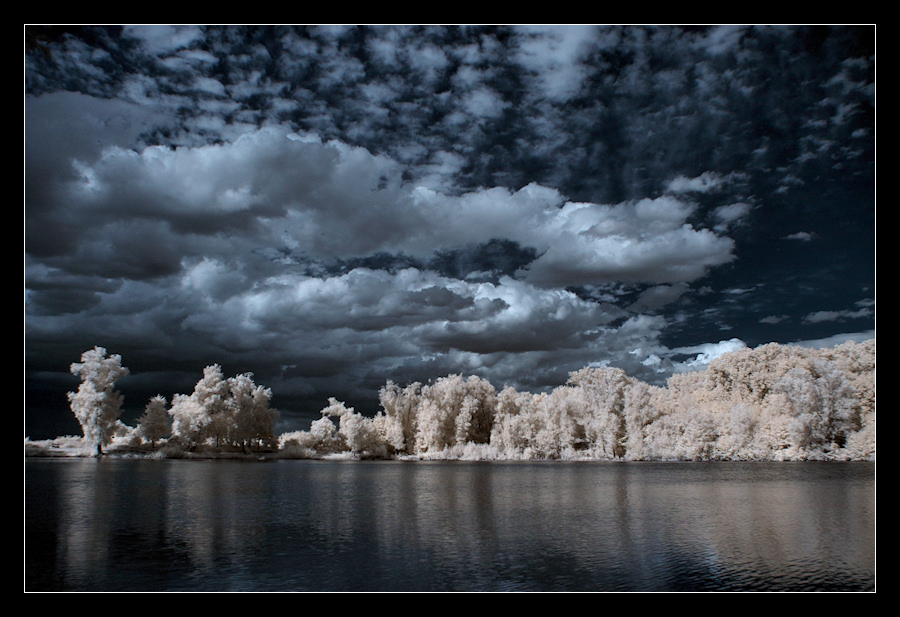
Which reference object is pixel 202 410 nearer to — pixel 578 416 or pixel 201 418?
pixel 201 418

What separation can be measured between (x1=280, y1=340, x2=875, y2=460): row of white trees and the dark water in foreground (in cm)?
3166

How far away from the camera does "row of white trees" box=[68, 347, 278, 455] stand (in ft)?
242

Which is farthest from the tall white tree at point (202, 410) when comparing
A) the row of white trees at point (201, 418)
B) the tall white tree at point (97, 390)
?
the tall white tree at point (97, 390)

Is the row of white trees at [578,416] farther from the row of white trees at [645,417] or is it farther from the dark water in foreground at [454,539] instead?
the dark water in foreground at [454,539]

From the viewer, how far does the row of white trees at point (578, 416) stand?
69312 millimetres

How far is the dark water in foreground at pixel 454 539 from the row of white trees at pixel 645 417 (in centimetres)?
3166

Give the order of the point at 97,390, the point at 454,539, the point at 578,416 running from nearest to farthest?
the point at 454,539 < the point at 97,390 < the point at 578,416

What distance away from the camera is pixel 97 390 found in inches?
2783

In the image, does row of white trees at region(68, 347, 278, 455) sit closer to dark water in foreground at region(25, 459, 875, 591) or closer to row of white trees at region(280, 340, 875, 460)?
row of white trees at region(280, 340, 875, 460)

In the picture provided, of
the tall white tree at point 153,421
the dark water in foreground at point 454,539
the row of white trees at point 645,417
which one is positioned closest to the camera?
the dark water in foreground at point 454,539

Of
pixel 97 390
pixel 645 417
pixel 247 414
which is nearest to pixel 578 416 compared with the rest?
pixel 645 417

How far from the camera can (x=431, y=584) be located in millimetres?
16719

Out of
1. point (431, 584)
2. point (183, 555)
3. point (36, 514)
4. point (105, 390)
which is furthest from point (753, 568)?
point (105, 390)

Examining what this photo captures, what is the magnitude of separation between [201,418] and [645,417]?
6618 cm
